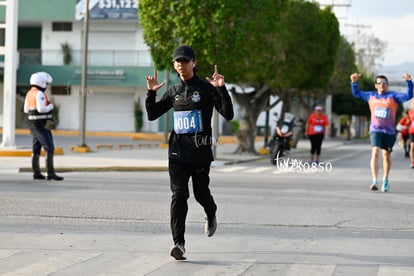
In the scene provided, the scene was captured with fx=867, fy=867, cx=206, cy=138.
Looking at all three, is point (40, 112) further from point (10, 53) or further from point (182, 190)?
point (10, 53)

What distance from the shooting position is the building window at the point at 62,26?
178 ft

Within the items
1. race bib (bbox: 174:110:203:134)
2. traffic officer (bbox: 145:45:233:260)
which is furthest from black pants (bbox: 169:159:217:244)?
race bib (bbox: 174:110:203:134)

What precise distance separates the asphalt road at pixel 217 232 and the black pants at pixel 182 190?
1.10ft

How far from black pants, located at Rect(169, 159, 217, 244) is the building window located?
155 feet

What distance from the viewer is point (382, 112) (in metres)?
15.1

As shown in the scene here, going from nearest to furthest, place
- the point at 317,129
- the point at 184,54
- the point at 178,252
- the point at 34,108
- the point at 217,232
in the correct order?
the point at 178,252, the point at 184,54, the point at 217,232, the point at 34,108, the point at 317,129

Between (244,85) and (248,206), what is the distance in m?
18.8

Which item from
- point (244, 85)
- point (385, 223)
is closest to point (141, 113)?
point (244, 85)

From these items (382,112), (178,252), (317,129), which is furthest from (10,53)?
(178,252)

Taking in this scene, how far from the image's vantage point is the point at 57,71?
51.9 m

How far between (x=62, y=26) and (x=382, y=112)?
41791mm

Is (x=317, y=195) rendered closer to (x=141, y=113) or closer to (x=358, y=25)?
(x=141, y=113)

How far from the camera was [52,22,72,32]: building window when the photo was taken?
54.4 metres

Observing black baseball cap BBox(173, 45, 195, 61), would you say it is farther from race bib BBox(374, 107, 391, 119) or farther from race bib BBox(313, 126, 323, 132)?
race bib BBox(313, 126, 323, 132)
